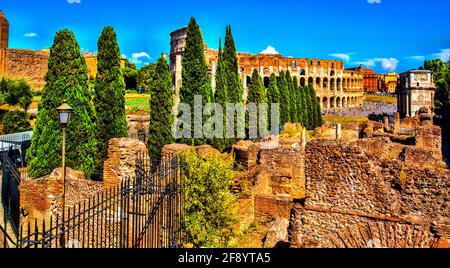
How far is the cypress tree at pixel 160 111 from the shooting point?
68.0ft

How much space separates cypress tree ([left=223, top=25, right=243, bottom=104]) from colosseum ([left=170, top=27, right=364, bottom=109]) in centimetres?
3925

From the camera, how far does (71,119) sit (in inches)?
634

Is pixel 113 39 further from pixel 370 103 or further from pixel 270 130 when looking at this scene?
pixel 370 103

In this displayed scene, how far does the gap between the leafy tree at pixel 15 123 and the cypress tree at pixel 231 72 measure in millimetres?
16632

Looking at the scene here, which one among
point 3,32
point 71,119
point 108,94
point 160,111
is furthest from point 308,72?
point 71,119

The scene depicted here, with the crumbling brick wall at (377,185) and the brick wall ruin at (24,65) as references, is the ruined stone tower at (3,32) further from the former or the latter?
the crumbling brick wall at (377,185)

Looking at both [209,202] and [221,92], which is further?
[221,92]

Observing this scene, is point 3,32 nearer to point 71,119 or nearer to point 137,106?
point 137,106

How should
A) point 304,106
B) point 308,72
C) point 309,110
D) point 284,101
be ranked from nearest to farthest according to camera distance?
point 284,101
point 304,106
point 309,110
point 308,72

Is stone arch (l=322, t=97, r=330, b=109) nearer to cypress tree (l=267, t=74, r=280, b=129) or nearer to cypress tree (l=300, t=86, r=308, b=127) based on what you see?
cypress tree (l=300, t=86, r=308, b=127)

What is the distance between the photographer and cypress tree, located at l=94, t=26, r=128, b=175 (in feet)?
59.6

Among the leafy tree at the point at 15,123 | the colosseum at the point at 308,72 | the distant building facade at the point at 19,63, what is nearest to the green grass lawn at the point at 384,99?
the colosseum at the point at 308,72

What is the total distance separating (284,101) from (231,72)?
1295 centimetres

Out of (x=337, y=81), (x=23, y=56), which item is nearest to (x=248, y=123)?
(x=23, y=56)
